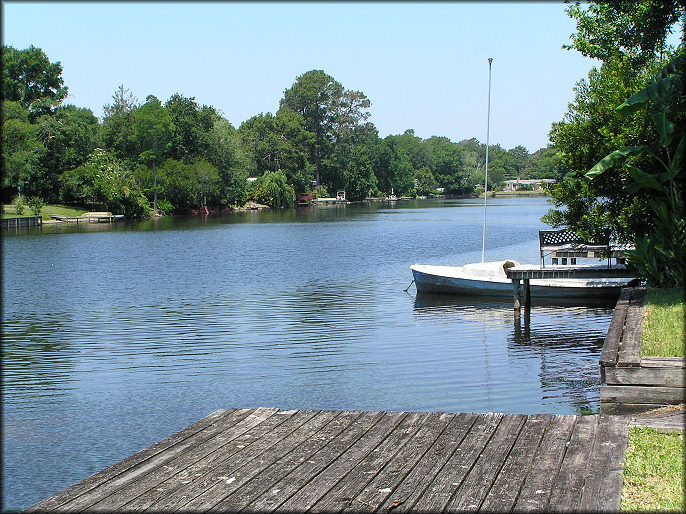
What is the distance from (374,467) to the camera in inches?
247

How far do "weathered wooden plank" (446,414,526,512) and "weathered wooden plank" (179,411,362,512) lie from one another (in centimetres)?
144

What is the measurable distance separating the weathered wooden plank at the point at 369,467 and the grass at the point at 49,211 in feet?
223

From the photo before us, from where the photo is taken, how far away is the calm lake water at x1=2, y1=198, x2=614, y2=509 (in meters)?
11.6

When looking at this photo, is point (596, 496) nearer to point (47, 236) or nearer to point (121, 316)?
point (121, 316)

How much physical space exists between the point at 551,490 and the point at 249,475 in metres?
2.36

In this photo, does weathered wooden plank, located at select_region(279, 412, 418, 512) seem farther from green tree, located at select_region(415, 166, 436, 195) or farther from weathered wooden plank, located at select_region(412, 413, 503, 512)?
green tree, located at select_region(415, 166, 436, 195)

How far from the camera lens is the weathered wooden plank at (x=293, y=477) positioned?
5559mm

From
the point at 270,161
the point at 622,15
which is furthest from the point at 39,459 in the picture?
the point at 270,161

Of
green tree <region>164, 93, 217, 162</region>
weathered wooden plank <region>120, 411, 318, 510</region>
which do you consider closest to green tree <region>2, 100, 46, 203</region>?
green tree <region>164, 93, 217, 162</region>

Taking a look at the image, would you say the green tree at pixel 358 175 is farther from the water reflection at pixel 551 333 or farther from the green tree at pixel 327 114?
the water reflection at pixel 551 333

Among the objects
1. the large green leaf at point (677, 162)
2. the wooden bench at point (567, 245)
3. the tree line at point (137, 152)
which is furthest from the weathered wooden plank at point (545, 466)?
the tree line at point (137, 152)

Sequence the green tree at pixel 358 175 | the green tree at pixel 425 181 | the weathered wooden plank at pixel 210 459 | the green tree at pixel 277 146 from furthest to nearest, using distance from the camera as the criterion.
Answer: the green tree at pixel 425 181 < the green tree at pixel 358 175 < the green tree at pixel 277 146 < the weathered wooden plank at pixel 210 459

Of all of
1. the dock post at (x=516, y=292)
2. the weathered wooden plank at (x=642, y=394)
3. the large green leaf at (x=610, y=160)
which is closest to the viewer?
the weathered wooden plank at (x=642, y=394)

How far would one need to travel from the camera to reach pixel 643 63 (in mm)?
24875
